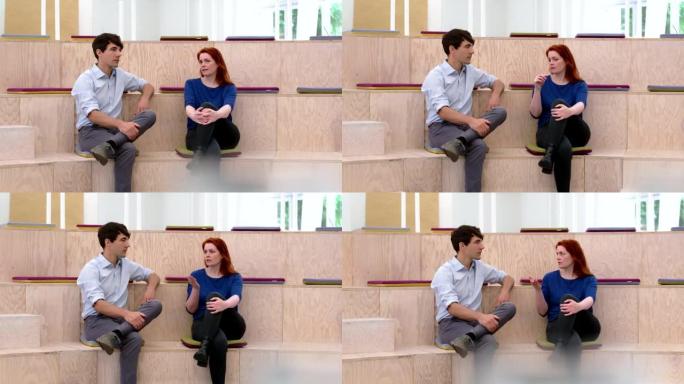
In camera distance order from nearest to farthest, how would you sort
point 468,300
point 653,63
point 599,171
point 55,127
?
point 468,300 → point 599,171 → point 55,127 → point 653,63

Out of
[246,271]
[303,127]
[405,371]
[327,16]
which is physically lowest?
[405,371]

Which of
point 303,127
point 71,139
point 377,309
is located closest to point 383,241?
point 377,309

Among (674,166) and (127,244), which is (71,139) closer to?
(127,244)

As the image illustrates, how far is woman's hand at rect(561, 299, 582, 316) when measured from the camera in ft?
15.4

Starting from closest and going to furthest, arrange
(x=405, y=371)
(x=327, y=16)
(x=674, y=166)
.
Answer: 1. (x=405, y=371)
2. (x=674, y=166)
3. (x=327, y=16)

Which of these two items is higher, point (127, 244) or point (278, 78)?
point (278, 78)

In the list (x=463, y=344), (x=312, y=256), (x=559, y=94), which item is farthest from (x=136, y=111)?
(x=559, y=94)

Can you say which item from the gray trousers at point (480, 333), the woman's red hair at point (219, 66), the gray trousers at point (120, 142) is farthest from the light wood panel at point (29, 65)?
the gray trousers at point (480, 333)

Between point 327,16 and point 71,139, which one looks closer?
point 71,139

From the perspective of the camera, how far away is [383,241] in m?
4.94

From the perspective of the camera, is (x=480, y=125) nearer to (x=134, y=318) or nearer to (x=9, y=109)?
(x=134, y=318)

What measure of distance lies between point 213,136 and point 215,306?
2.47 feet

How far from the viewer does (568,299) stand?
4.70m

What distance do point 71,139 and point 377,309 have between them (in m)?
1.60
